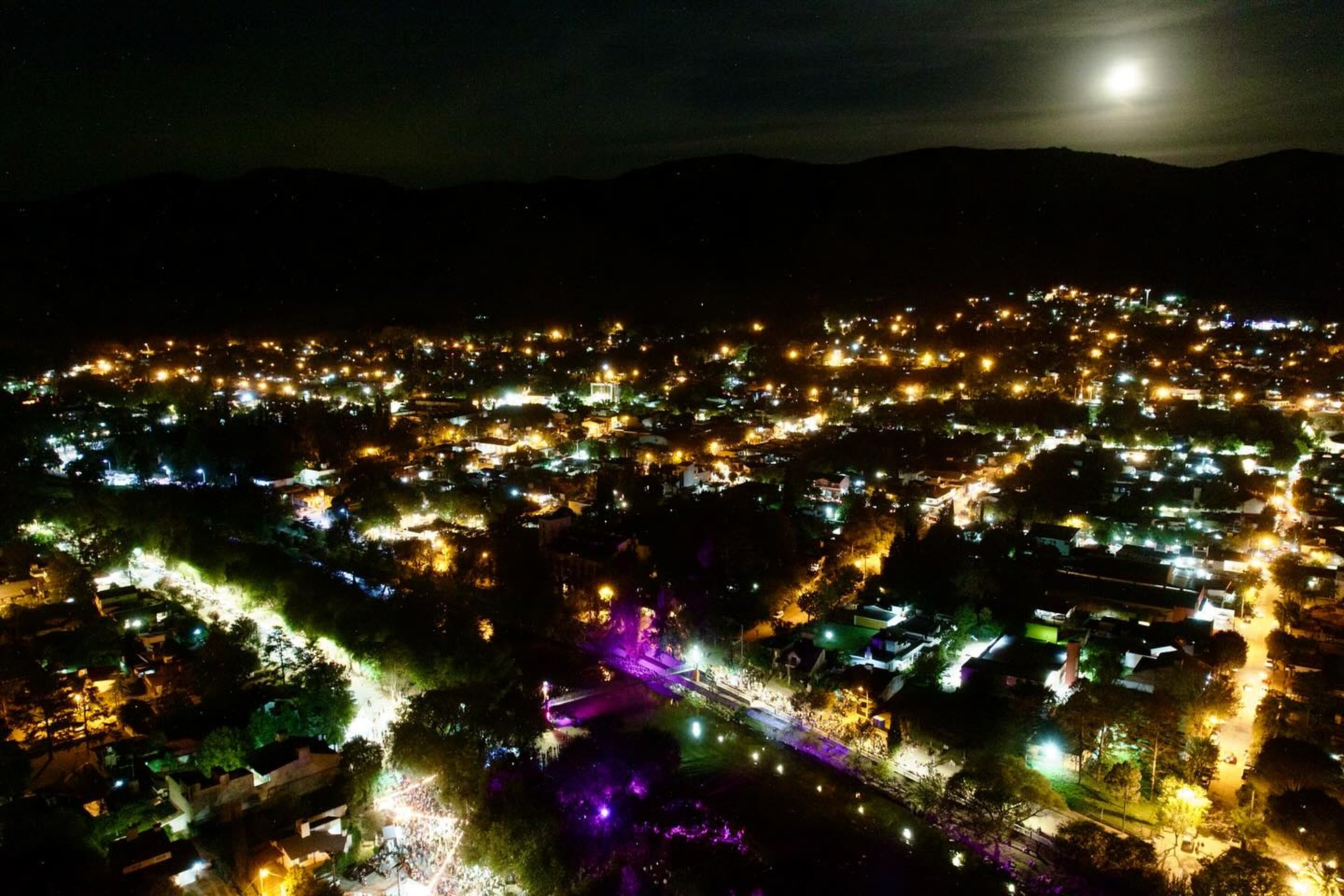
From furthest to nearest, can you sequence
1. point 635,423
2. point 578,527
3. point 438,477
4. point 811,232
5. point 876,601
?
point 811,232, point 635,423, point 438,477, point 578,527, point 876,601

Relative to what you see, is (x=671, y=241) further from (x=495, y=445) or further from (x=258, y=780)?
(x=258, y=780)

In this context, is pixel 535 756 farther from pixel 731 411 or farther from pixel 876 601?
pixel 731 411

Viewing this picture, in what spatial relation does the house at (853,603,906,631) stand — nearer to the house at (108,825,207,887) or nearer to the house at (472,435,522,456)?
the house at (108,825,207,887)

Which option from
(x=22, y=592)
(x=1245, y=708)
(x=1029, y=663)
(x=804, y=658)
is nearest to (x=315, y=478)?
(x=22, y=592)

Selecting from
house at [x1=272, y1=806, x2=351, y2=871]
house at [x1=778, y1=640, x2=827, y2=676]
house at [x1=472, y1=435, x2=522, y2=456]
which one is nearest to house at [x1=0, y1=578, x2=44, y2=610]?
house at [x1=272, y1=806, x2=351, y2=871]

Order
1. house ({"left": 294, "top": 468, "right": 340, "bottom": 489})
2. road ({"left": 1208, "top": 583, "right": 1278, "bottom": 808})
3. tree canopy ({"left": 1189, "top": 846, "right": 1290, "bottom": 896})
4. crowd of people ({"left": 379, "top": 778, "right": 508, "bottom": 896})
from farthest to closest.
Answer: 1. house ({"left": 294, "top": 468, "right": 340, "bottom": 489})
2. road ({"left": 1208, "top": 583, "right": 1278, "bottom": 808})
3. crowd of people ({"left": 379, "top": 778, "right": 508, "bottom": 896})
4. tree canopy ({"left": 1189, "top": 846, "right": 1290, "bottom": 896})

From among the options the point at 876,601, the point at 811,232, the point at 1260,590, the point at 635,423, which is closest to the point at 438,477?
the point at 635,423
